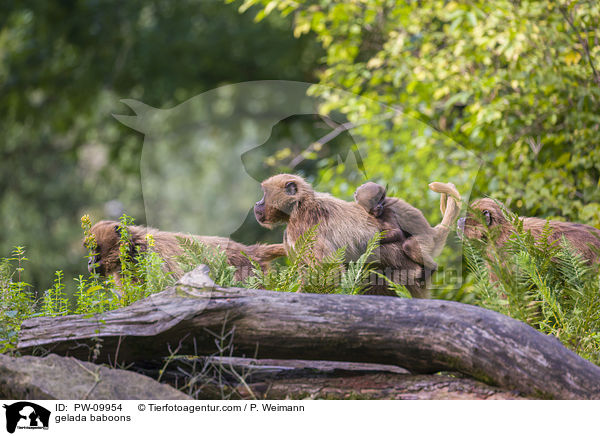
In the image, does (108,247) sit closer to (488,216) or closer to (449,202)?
(449,202)

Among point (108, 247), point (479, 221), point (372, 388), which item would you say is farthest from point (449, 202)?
point (108, 247)

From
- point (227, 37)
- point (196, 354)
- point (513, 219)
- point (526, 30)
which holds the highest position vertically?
point (227, 37)

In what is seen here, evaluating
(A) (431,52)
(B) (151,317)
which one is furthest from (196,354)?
(A) (431,52)

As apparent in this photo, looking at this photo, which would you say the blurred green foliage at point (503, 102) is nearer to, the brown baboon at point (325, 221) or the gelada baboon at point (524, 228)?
the gelada baboon at point (524, 228)

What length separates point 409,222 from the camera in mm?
3783

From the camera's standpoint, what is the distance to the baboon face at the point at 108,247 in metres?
4.14

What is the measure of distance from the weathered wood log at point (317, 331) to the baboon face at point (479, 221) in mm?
1097

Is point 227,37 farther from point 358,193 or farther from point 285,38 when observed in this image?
point 358,193

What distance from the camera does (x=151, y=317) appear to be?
2.87 m
